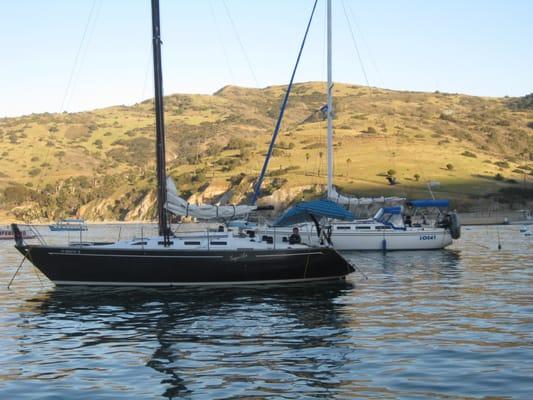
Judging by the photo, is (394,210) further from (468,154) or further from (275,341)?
(468,154)

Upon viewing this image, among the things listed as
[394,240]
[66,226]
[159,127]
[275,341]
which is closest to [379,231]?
[394,240]

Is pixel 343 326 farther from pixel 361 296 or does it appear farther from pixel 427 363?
pixel 361 296

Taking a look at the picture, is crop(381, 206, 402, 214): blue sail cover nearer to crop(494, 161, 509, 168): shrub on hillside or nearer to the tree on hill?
the tree on hill

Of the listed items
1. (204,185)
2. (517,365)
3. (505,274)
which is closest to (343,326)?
(517,365)

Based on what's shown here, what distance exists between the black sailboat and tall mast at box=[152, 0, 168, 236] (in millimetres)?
1219

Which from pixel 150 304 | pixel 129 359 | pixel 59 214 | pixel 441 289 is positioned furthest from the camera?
pixel 59 214

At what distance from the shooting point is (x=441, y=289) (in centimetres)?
2855

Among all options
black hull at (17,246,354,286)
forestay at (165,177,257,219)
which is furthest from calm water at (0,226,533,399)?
forestay at (165,177,257,219)

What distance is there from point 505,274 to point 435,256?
41.2 feet

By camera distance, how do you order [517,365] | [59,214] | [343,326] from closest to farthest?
1. [517,365]
2. [343,326]
3. [59,214]

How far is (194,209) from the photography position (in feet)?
105

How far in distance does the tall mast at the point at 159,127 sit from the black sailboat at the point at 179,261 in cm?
122

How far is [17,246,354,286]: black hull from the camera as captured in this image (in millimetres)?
28875

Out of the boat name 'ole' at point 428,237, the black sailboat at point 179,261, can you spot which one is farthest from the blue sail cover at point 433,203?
the black sailboat at point 179,261
